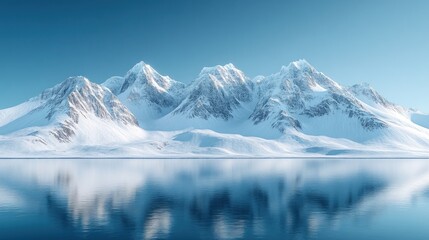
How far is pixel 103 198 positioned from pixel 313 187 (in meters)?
46.7

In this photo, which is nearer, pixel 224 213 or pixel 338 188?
pixel 224 213

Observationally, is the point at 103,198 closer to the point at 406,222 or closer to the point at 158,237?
the point at 158,237

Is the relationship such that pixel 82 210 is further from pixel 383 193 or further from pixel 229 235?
pixel 383 193

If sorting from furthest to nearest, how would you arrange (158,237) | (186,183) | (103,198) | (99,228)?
(186,183), (103,198), (99,228), (158,237)

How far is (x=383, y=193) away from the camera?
83.9m

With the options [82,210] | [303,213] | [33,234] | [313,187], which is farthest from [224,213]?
[313,187]

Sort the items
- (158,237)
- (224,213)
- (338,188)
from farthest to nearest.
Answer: (338,188), (224,213), (158,237)

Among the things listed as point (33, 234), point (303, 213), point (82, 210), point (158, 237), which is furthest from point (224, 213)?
point (33, 234)

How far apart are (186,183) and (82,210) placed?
41.1 m

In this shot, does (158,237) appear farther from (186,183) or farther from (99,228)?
(186,183)

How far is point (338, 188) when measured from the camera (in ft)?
300

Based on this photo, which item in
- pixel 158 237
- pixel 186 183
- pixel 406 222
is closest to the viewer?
pixel 158 237

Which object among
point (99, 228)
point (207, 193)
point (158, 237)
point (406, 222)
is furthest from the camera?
point (207, 193)

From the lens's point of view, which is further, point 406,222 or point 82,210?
point 82,210
